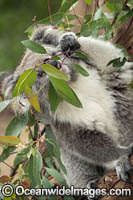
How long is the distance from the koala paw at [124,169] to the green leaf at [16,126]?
2.36 feet

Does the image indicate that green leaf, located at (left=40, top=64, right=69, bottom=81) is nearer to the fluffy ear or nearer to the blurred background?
the fluffy ear

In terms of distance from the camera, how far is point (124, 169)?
2.04 meters

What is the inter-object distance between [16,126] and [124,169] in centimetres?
79

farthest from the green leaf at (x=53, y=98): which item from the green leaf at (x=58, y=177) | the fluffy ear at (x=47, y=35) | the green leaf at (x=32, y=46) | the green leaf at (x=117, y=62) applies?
the fluffy ear at (x=47, y=35)

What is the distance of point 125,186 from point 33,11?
1985 mm

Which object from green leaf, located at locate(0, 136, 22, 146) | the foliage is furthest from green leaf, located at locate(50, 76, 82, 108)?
green leaf, located at locate(0, 136, 22, 146)

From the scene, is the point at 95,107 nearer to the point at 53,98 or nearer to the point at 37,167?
the point at 53,98

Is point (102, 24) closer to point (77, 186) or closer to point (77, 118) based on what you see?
point (77, 118)

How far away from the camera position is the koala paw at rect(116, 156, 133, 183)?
199 cm

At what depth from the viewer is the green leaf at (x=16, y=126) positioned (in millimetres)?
1995

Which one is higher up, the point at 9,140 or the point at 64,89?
the point at 64,89

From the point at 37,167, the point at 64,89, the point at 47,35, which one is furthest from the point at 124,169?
the point at 47,35

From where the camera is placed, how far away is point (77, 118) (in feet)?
7.33

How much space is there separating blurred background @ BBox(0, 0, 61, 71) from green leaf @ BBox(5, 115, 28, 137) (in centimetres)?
101
